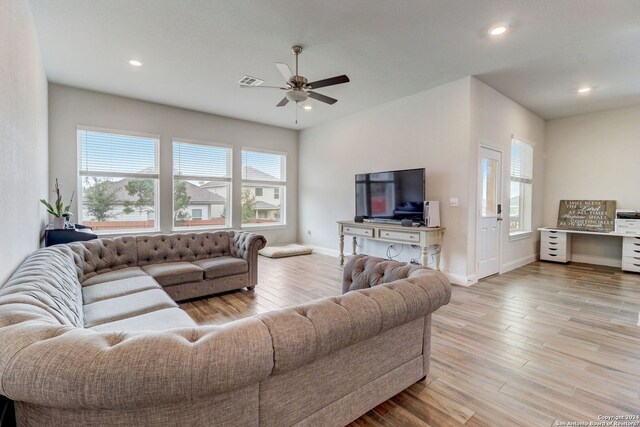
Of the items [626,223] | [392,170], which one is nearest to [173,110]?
[392,170]

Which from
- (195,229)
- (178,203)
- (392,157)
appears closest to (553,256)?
(392,157)

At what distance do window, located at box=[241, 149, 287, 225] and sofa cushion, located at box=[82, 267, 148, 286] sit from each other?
3.46 m

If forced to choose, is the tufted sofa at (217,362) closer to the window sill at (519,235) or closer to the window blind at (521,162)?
the window sill at (519,235)

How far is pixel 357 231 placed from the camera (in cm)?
530

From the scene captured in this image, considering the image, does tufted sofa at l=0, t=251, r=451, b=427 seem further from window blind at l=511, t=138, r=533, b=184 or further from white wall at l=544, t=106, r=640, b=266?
white wall at l=544, t=106, r=640, b=266

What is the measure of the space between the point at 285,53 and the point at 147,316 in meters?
3.10

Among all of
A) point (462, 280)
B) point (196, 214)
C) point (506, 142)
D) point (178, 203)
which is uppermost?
point (506, 142)

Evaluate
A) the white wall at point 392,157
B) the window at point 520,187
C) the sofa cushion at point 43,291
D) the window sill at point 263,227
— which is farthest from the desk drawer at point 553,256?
the sofa cushion at point 43,291

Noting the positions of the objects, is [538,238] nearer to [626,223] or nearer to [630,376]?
[626,223]

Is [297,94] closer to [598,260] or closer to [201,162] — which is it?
[201,162]

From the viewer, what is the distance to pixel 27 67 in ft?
8.84

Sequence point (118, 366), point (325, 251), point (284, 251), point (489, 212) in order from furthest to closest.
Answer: point (325, 251) < point (284, 251) < point (489, 212) < point (118, 366)

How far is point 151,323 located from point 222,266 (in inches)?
70.6

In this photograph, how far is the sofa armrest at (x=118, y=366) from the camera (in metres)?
0.85
